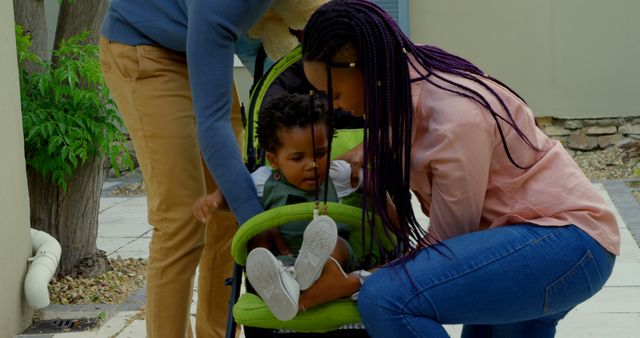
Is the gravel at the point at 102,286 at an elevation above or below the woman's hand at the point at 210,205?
below

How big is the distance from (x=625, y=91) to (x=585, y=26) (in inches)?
28.0

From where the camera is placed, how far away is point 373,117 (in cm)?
257

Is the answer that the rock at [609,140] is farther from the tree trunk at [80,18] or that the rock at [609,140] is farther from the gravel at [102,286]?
the tree trunk at [80,18]

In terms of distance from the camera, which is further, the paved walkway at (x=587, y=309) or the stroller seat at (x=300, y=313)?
the paved walkway at (x=587, y=309)

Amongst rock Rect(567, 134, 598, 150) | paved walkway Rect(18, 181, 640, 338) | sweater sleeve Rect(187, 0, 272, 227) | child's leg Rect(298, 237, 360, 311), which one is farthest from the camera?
rock Rect(567, 134, 598, 150)

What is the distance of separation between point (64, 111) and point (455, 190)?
348cm

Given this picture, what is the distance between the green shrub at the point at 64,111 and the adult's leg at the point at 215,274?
1.73 meters

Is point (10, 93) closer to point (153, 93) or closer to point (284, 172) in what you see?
point (153, 93)

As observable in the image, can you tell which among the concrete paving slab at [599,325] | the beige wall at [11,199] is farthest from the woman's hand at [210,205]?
the concrete paving slab at [599,325]

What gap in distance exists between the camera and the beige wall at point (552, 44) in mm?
9195

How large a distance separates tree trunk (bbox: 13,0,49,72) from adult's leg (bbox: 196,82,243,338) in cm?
234

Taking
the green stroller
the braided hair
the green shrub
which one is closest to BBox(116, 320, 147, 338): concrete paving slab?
the green shrub

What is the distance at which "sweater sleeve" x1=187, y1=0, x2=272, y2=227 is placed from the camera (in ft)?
9.58

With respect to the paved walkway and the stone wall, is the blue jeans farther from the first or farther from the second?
the stone wall
